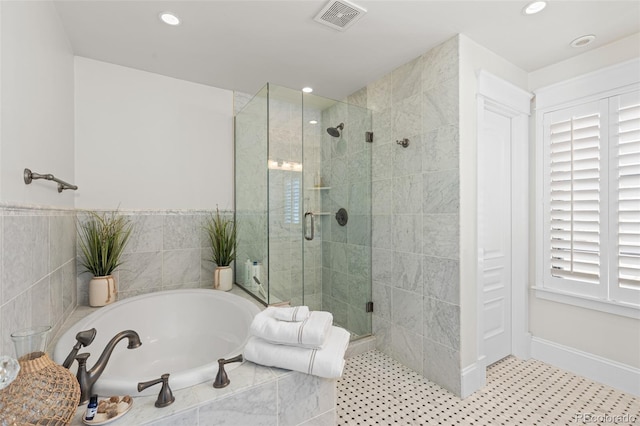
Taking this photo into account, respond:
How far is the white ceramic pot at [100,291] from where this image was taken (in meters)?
2.12

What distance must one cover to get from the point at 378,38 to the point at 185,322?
2.51m

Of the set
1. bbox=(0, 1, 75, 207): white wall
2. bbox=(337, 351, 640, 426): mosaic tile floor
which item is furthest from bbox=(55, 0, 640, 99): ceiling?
bbox=(337, 351, 640, 426): mosaic tile floor

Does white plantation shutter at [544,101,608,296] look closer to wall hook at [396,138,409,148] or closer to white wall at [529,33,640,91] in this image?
white wall at [529,33,640,91]

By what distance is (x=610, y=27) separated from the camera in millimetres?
1821

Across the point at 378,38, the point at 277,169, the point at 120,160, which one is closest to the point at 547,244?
the point at 378,38

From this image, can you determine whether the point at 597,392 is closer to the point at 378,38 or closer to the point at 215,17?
the point at 378,38

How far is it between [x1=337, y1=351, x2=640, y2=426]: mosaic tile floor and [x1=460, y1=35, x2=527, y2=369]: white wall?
0.27 meters

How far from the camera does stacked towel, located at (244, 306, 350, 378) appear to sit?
128 centimetres

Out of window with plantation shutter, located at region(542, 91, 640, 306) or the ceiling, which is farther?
window with plantation shutter, located at region(542, 91, 640, 306)

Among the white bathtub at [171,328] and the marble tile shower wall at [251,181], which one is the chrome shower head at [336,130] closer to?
the marble tile shower wall at [251,181]

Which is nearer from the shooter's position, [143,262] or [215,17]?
[215,17]

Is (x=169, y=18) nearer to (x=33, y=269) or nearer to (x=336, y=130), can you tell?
(x=336, y=130)

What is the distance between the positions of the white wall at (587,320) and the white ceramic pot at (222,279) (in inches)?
100

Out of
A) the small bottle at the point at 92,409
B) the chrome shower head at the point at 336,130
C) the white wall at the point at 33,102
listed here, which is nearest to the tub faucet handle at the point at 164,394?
the small bottle at the point at 92,409
